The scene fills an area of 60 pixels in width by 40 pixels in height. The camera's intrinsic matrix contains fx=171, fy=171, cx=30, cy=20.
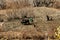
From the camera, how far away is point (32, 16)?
12.3ft

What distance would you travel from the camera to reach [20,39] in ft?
11.6

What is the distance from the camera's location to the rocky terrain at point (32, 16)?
11.5 feet

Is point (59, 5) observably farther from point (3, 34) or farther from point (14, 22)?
point (3, 34)

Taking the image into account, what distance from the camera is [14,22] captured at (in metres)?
3.71

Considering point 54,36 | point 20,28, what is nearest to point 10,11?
point 20,28

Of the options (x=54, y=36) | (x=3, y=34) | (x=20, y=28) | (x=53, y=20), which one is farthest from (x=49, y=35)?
(x=3, y=34)

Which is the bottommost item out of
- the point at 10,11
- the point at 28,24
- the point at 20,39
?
the point at 20,39

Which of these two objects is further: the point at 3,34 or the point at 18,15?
the point at 18,15

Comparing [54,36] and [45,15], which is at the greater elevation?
[45,15]

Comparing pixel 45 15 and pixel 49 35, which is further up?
pixel 45 15

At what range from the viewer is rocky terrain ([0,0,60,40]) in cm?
351

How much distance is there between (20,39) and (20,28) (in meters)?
0.24

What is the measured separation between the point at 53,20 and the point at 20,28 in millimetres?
746

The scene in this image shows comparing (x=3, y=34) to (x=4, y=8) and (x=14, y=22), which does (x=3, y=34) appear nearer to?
(x=14, y=22)
